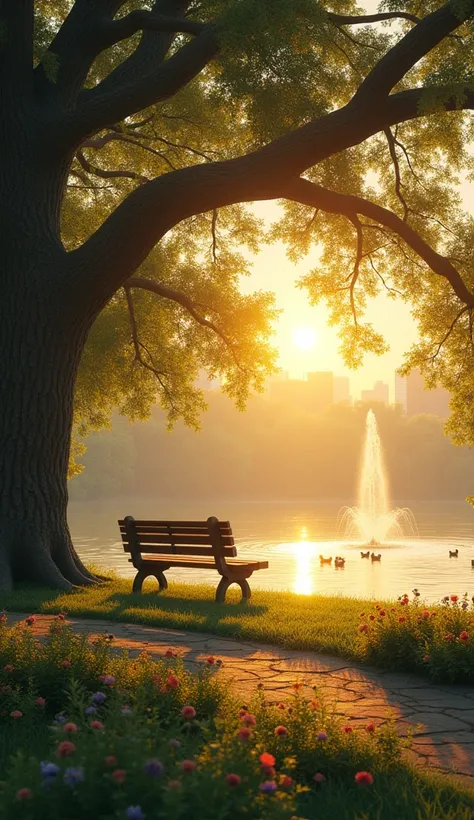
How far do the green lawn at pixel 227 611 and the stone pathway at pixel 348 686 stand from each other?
0.19 metres

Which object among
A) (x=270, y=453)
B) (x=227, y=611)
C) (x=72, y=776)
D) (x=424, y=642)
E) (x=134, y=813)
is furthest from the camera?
(x=270, y=453)

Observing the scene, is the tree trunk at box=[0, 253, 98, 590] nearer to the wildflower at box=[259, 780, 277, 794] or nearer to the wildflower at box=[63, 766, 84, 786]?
the wildflower at box=[63, 766, 84, 786]

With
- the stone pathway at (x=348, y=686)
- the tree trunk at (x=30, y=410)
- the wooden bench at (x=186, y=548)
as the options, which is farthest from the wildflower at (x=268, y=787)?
the tree trunk at (x=30, y=410)

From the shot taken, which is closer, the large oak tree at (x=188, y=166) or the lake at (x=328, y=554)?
the large oak tree at (x=188, y=166)

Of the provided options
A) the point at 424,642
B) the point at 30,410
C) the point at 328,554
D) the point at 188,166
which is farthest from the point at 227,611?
the point at 328,554

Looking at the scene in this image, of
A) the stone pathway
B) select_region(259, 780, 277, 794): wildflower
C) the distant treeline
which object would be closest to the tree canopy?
the stone pathway

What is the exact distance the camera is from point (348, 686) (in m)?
6.31

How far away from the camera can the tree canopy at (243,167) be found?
1022 centimetres

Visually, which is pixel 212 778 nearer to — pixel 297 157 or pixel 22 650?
pixel 22 650

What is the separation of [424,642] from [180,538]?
16.2 ft

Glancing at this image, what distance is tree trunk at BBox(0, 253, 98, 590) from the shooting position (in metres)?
11.4

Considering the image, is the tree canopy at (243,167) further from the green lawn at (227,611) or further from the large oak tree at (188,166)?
the green lawn at (227,611)

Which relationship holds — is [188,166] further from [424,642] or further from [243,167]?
[424,642]

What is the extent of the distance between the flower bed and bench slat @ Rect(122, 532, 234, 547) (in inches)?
134
